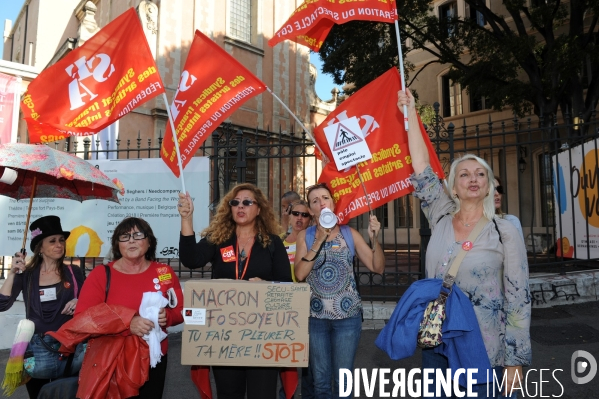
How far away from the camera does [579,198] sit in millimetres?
8031

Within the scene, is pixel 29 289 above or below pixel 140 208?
below

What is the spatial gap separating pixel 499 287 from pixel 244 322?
1.47m

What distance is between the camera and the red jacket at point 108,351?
2713 mm

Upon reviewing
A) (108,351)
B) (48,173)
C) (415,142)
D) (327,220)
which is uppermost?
(415,142)

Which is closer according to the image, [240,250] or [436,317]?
[436,317]

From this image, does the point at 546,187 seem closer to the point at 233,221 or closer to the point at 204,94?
the point at 204,94

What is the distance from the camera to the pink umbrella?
315 cm

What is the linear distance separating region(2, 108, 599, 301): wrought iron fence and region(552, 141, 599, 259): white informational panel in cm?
6

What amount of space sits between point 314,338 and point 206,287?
0.91 metres

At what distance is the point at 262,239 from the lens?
3.20m

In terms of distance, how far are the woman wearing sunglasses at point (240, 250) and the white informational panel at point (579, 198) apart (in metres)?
6.46

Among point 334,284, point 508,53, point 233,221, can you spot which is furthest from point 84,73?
point 508,53

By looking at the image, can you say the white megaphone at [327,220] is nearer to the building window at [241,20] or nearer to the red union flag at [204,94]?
the red union flag at [204,94]

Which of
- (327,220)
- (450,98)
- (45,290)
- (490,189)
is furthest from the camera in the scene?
(450,98)
